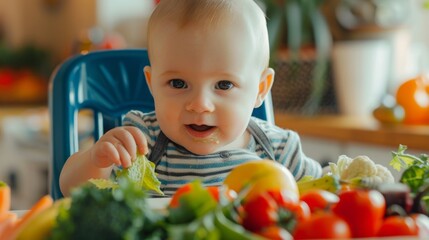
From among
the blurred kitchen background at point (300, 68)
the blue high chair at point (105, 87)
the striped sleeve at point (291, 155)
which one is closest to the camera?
the striped sleeve at point (291, 155)

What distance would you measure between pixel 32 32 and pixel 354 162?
3933 mm

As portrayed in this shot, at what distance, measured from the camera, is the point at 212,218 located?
67 centimetres

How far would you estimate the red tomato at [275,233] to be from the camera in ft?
2.23

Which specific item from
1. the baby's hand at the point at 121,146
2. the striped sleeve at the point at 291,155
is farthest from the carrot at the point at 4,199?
the striped sleeve at the point at 291,155

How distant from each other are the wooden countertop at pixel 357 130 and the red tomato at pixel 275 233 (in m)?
1.79

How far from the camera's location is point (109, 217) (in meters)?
0.66

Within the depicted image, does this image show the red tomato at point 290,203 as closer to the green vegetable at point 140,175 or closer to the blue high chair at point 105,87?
the green vegetable at point 140,175

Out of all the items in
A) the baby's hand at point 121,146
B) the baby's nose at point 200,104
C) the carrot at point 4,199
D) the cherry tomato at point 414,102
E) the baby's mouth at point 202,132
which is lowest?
the cherry tomato at point 414,102

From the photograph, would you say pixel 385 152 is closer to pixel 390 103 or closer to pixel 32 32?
pixel 390 103

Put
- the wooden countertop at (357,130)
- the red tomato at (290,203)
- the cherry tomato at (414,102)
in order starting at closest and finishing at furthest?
the red tomato at (290,203) < the wooden countertop at (357,130) < the cherry tomato at (414,102)

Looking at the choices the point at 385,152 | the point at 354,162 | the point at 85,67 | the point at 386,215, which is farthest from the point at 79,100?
the point at 385,152

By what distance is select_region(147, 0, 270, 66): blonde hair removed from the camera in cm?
121

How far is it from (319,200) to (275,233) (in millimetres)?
140

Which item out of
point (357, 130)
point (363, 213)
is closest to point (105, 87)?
point (363, 213)
